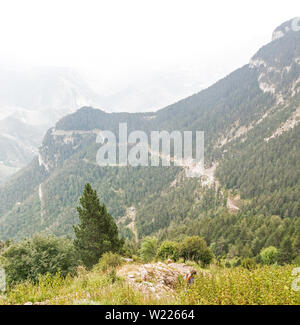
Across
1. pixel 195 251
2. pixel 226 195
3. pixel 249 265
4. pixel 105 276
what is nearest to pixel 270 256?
pixel 195 251

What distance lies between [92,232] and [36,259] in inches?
336

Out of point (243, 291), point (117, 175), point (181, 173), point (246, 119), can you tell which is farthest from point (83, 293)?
point (246, 119)

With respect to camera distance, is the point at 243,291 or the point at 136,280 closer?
the point at 243,291

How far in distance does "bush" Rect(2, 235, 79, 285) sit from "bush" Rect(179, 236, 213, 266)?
38.1ft

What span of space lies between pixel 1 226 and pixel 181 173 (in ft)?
501

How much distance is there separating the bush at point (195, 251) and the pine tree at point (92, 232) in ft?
22.4

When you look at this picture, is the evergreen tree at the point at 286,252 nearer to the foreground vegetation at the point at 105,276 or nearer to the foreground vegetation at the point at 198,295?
the foreground vegetation at the point at 105,276

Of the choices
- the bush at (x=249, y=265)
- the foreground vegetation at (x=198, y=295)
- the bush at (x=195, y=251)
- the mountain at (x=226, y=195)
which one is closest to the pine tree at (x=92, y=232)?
the bush at (x=195, y=251)

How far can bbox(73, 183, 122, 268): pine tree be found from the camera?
20.4 m

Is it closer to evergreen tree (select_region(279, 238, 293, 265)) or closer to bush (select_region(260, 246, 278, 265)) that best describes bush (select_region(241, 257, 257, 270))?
bush (select_region(260, 246, 278, 265))

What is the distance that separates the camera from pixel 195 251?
21.3 m

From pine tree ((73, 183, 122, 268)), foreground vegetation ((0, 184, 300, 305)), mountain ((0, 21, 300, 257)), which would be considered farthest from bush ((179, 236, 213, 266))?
mountain ((0, 21, 300, 257))

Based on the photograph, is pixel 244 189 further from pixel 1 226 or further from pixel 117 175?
pixel 1 226

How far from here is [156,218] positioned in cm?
11962
